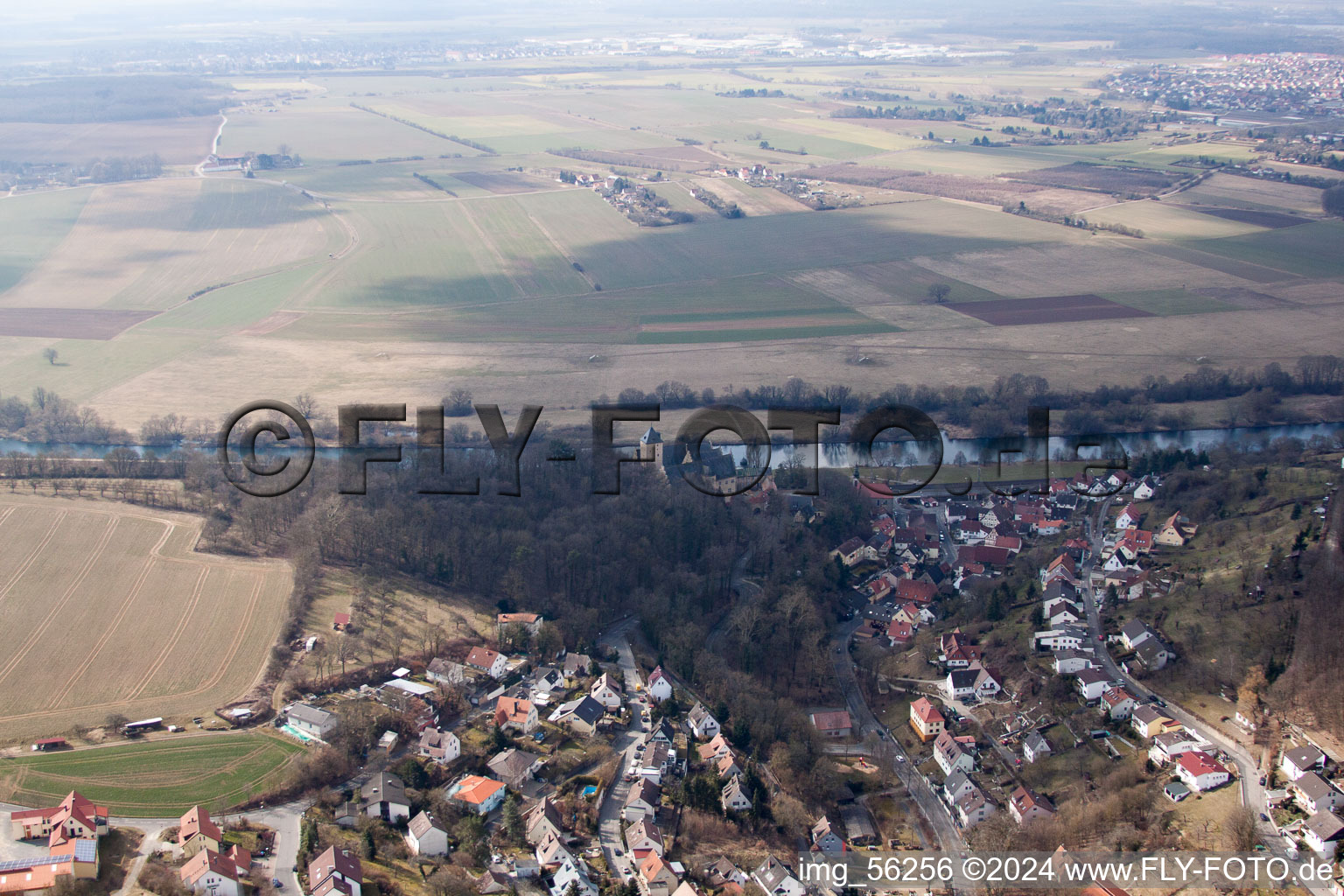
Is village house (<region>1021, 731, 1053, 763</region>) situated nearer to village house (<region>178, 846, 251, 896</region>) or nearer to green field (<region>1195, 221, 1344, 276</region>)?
village house (<region>178, 846, 251, 896</region>)

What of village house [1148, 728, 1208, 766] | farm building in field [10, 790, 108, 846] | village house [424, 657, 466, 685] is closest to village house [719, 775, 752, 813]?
village house [424, 657, 466, 685]

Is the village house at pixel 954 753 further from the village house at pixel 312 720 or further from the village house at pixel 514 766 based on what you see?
the village house at pixel 312 720

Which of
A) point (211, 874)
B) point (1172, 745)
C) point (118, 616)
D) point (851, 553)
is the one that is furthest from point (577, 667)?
point (1172, 745)

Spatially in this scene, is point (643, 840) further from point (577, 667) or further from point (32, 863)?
point (32, 863)

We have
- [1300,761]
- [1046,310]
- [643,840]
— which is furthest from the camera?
[1046,310]

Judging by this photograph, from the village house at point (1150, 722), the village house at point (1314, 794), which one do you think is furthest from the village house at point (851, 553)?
the village house at point (1314, 794)

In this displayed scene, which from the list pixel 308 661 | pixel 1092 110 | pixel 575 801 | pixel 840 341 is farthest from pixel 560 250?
pixel 1092 110
